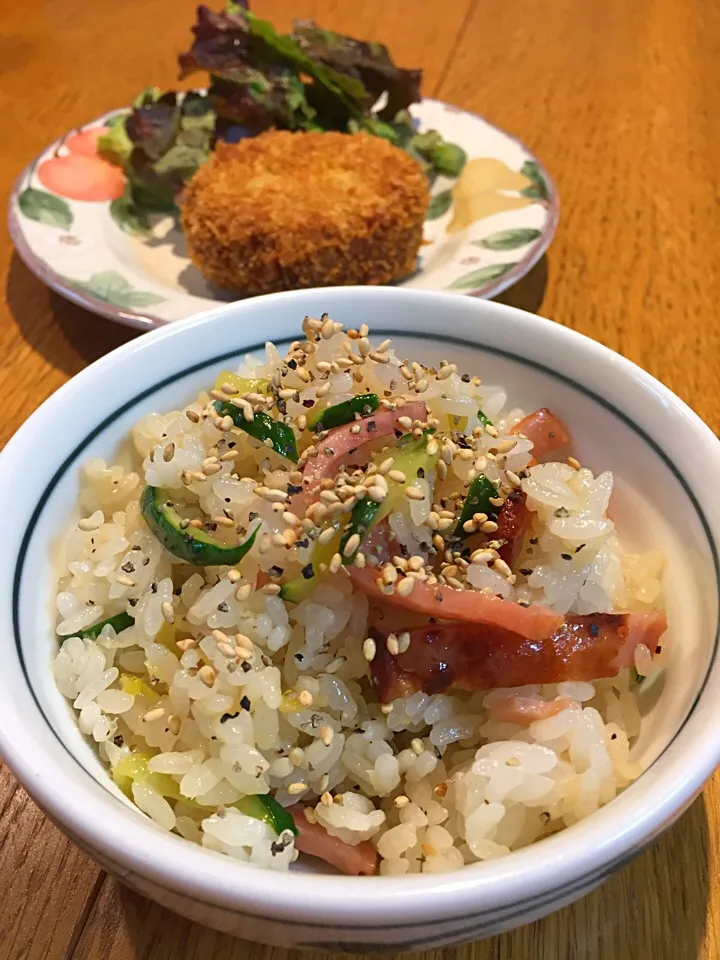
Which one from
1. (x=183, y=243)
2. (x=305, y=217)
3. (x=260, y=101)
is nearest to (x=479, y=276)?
(x=305, y=217)

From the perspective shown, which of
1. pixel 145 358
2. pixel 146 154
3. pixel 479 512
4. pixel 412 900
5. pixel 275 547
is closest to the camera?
pixel 412 900

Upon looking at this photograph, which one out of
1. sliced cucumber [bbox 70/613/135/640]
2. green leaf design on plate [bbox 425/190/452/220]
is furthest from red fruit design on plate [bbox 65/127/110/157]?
sliced cucumber [bbox 70/613/135/640]

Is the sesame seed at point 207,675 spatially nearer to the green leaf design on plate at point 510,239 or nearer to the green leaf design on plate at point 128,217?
the green leaf design on plate at point 510,239

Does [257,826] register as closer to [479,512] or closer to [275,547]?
[275,547]

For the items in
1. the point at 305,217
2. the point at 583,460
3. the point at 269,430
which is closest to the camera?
the point at 269,430

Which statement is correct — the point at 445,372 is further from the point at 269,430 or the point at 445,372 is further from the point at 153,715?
the point at 153,715

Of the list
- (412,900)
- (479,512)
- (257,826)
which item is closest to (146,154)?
(479,512)
